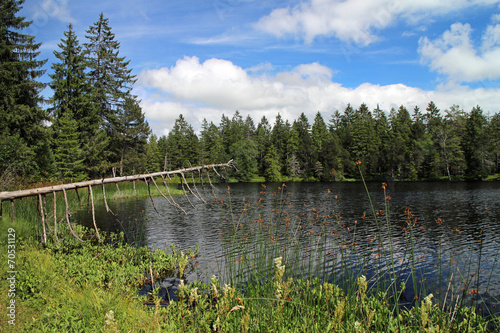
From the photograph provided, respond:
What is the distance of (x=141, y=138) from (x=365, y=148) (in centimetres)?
6163

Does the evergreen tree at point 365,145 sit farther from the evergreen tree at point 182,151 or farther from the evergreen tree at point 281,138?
the evergreen tree at point 182,151

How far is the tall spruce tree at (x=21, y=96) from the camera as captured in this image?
22.5m

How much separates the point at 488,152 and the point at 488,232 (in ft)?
200

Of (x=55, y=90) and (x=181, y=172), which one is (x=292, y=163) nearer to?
(x=55, y=90)

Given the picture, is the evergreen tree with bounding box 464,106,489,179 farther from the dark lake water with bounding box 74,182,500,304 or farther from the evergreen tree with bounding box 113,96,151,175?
the evergreen tree with bounding box 113,96,151,175

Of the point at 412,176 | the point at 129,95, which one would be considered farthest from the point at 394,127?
the point at 129,95

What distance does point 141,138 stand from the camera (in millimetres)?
47062

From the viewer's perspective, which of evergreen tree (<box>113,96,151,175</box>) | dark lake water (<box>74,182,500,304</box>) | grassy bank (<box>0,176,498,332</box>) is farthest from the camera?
evergreen tree (<box>113,96,151,175</box>)

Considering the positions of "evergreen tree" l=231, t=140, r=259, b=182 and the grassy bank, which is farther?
"evergreen tree" l=231, t=140, r=259, b=182

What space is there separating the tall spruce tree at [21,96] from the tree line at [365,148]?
118 feet

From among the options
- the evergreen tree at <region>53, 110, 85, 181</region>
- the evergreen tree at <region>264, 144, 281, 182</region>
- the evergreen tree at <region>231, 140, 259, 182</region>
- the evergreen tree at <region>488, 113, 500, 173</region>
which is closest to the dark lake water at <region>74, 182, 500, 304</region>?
the evergreen tree at <region>53, 110, 85, 181</region>

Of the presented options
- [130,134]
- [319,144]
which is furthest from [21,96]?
A: [319,144]

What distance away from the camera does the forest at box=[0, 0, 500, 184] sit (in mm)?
23906

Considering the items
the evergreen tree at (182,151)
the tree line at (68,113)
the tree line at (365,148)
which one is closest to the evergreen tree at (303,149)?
the tree line at (365,148)
